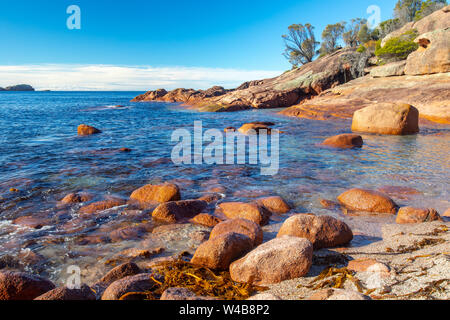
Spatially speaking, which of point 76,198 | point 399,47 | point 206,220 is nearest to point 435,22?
point 399,47

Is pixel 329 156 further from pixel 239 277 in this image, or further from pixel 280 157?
pixel 239 277

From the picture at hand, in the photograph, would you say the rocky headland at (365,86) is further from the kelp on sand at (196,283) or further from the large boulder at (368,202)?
the kelp on sand at (196,283)

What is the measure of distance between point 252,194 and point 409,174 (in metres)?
4.24

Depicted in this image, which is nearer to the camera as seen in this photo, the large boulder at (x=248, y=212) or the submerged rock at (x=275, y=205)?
the large boulder at (x=248, y=212)

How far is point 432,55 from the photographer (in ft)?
64.2

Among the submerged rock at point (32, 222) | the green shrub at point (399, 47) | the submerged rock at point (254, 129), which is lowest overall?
the submerged rock at point (32, 222)

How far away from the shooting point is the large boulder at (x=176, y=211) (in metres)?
5.01

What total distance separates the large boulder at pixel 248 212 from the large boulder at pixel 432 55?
69.4ft

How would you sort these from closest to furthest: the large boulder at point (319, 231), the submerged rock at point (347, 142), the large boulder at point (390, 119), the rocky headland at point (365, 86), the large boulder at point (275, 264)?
1. the large boulder at point (275, 264)
2. the large boulder at point (319, 231)
3. the submerged rock at point (347, 142)
4. the large boulder at point (390, 119)
5. the rocky headland at point (365, 86)

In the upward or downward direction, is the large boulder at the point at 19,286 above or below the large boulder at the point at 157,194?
below

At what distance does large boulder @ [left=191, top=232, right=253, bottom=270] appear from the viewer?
3293 mm

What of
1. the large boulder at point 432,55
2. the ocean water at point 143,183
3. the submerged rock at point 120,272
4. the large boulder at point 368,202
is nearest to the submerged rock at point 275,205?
the ocean water at point 143,183

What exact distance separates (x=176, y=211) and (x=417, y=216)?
157 inches
